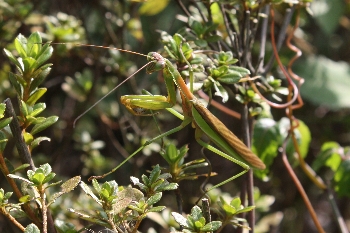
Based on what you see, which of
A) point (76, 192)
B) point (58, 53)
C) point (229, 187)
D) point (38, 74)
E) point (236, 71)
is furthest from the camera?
point (229, 187)

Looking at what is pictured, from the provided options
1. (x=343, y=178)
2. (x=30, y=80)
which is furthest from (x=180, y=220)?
(x=343, y=178)

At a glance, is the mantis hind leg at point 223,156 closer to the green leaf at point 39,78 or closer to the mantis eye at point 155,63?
the mantis eye at point 155,63

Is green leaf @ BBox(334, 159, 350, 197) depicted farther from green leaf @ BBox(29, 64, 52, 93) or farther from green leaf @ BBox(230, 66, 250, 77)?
green leaf @ BBox(29, 64, 52, 93)

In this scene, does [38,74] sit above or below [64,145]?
above

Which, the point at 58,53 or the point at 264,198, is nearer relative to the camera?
the point at 264,198

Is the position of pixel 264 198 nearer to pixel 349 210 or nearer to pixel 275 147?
pixel 275 147

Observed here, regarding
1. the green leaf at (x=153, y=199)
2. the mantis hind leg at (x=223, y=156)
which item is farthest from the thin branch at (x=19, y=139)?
the mantis hind leg at (x=223, y=156)

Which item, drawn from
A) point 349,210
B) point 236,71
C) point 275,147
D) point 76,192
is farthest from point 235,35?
point 349,210

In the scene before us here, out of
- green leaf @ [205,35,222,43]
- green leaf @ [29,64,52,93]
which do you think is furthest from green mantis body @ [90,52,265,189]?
green leaf @ [29,64,52,93]
